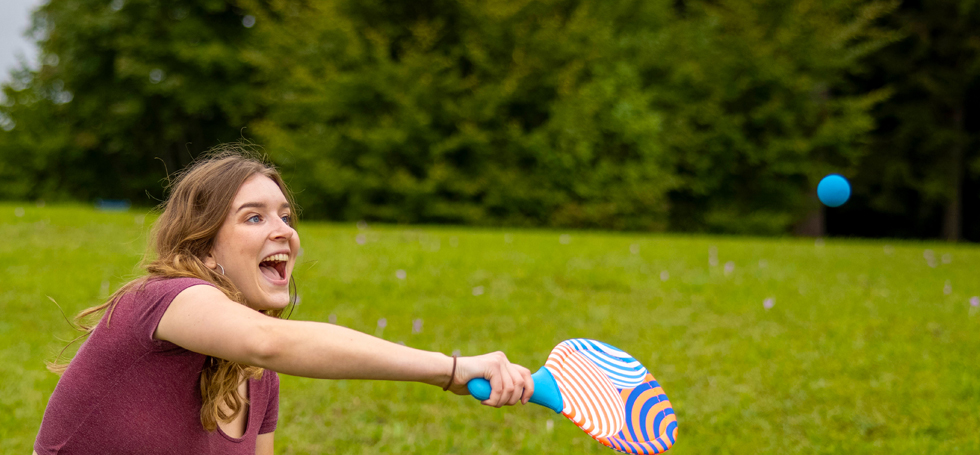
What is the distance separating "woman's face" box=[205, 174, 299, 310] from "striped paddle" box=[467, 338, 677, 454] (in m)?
0.71

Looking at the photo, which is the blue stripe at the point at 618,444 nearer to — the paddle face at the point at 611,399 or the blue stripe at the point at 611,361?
the paddle face at the point at 611,399

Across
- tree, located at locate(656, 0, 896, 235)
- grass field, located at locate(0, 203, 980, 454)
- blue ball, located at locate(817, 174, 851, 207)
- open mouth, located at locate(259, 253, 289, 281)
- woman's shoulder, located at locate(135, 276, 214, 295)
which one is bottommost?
grass field, located at locate(0, 203, 980, 454)

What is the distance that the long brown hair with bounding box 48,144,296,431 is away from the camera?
1.78m

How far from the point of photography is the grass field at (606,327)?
3793 millimetres

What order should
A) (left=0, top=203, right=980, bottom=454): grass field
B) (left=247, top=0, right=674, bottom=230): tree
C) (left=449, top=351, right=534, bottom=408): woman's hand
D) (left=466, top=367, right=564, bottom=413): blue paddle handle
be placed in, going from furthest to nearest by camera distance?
(left=247, top=0, right=674, bottom=230): tree → (left=0, top=203, right=980, bottom=454): grass field → (left=466, top=367, right=564, bottom=413): blue paddle handle → (left=449, top=351, right=534, bottom=408): woman's hand

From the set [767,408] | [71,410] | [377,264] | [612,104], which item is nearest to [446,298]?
[377,264]

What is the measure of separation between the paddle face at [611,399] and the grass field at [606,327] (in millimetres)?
1675

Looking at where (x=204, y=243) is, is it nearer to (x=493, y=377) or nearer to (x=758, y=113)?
(x=493, y=377)

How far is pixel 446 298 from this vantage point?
642 centimetres

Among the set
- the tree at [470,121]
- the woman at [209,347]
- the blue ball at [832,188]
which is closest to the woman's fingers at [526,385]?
the woman at [209,347]

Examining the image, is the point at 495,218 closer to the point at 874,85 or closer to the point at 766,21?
the point at 766,21

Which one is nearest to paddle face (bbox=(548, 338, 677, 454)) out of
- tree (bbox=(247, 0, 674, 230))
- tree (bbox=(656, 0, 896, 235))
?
tree (bbox=(247, 0, 674, 230))

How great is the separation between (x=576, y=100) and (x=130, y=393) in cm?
1407

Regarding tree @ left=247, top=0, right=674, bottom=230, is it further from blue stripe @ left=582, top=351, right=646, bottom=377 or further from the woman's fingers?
the woman's fingers
